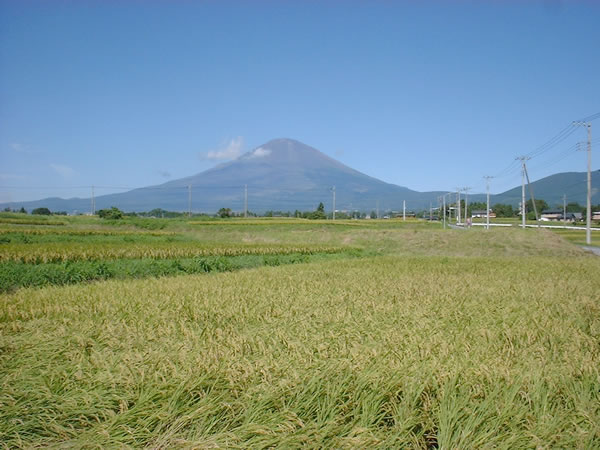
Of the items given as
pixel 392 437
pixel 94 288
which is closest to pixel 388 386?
pixel 392 437

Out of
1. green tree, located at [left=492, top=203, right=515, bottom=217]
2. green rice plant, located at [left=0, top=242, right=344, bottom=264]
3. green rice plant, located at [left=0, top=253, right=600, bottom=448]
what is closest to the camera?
green rice plant, located at [left=0, top=253, right=600, bottom=448]

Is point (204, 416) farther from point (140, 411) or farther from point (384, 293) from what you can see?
point (384, 293)

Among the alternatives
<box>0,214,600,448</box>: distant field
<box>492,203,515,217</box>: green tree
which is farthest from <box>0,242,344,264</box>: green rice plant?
<box>492,203,515,217</box>: green tree

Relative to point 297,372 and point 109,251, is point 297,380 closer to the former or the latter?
point 297,372

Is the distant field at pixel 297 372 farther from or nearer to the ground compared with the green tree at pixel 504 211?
nearer to the ground

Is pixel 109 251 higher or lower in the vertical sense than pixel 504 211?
lower

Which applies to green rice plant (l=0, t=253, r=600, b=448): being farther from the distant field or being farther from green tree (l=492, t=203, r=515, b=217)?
green tree (l=492, t=203, r=515, b=217)

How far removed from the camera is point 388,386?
142 inches

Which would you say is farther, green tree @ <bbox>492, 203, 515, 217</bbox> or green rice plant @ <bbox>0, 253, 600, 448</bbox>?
green tree @ <bbox>492, 203, 515, 217</bbox>

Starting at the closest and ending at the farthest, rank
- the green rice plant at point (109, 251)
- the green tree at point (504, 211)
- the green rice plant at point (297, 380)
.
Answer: the green rice plant at point (297, 380) → the green rice plant at point (109, 251) → the green tree at point (504, 211)

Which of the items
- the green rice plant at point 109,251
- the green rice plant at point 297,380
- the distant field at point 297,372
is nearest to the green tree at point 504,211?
the green rice plant at point 109,251

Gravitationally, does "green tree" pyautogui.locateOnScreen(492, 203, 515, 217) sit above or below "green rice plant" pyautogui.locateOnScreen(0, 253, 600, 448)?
above

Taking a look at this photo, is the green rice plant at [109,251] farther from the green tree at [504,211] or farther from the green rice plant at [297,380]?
the green tree at [504,211]

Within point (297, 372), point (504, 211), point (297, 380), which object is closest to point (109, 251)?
point (297, 372)
